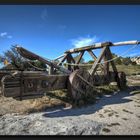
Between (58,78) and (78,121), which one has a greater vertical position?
(58,78)

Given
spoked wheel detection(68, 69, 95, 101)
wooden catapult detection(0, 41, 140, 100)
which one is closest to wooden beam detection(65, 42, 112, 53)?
wooden catapult detection(0, 41, 140, 100)

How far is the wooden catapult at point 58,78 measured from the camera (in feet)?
16.6

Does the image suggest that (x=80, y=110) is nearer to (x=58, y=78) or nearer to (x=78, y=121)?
(x=78, y=121)

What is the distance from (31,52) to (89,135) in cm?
277

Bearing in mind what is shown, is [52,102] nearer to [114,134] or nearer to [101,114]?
[101,114]

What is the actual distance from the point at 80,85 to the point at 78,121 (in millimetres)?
1585

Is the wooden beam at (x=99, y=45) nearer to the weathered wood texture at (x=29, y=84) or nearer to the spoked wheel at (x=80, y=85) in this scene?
the spoked wheel at (x=80, y=85)

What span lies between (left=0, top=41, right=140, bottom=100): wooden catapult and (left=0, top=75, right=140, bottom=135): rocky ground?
533 millimetres

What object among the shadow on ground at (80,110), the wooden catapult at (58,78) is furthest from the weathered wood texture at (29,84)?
the shadow on ground at (80,110)

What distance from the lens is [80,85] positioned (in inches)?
249

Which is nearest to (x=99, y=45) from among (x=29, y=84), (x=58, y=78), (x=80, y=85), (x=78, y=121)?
(x=80, y=85)

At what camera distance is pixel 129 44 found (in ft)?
24.2

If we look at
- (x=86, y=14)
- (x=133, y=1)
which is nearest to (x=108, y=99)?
(x=86, y=14)

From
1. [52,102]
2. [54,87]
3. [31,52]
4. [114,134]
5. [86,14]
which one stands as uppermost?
[86,14]
